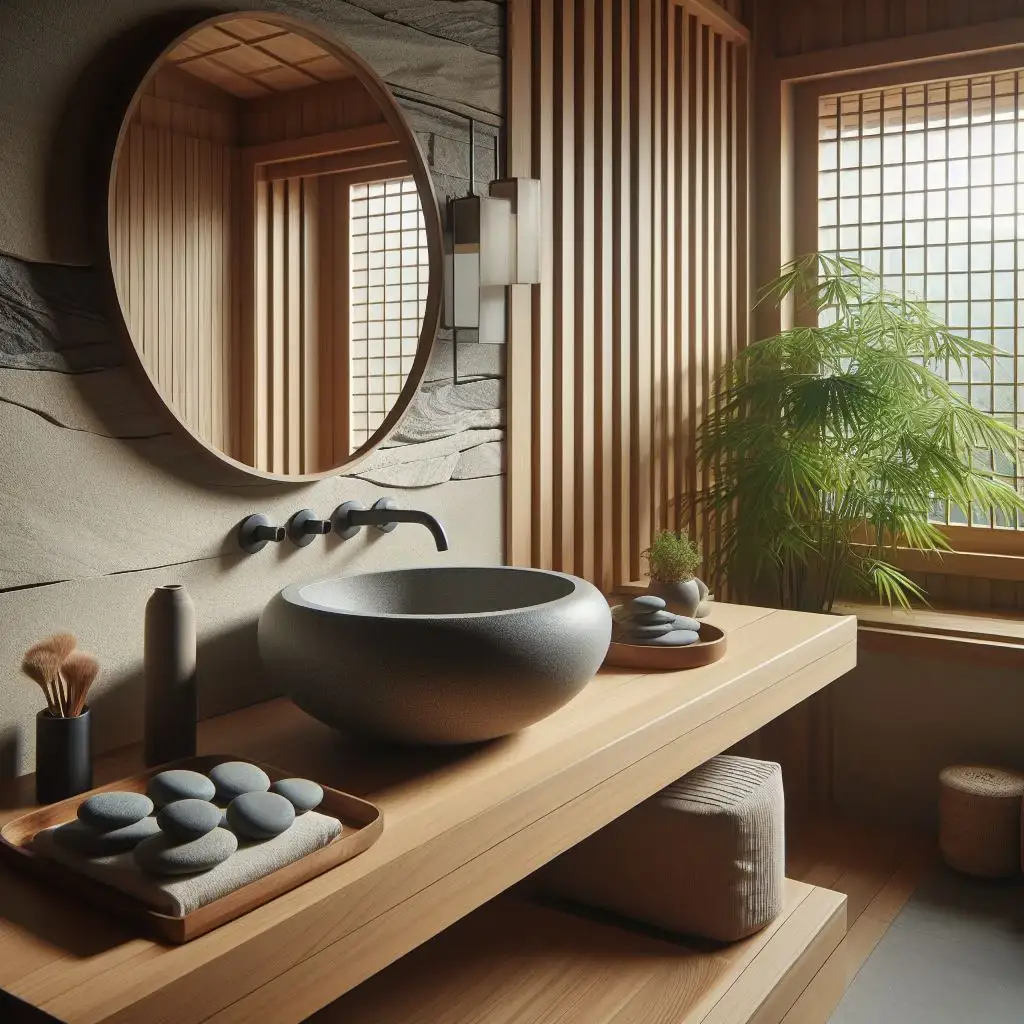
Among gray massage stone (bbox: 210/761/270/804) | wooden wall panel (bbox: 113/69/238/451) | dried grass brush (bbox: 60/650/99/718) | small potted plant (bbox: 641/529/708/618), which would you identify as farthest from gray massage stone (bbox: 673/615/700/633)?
dried grass brush (bbox: 60/650/99/718)

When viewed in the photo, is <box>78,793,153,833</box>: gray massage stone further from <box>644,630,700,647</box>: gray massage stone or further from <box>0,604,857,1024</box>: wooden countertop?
<box>644,630,700,647</box>: gray massage stone

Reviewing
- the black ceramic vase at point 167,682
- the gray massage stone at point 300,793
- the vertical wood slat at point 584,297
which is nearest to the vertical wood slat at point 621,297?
the vertical wood slat at point 584,297

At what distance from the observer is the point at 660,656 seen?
2.04m

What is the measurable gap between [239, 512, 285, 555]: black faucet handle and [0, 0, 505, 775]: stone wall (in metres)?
0.02

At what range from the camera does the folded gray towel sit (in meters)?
1.07

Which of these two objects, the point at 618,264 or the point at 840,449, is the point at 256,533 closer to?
the point at 618,264

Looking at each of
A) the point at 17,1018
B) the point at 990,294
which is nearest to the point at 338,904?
the point at 17,1018

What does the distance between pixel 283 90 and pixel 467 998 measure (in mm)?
1513

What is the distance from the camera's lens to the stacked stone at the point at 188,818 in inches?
43.3

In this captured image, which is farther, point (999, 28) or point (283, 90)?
point (999, 28)

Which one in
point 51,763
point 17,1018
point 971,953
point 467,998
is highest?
point 51,763

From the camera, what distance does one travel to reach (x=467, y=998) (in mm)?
1847

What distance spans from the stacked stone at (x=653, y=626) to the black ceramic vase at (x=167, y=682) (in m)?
0.87

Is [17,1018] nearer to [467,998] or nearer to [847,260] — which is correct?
[467,998]
